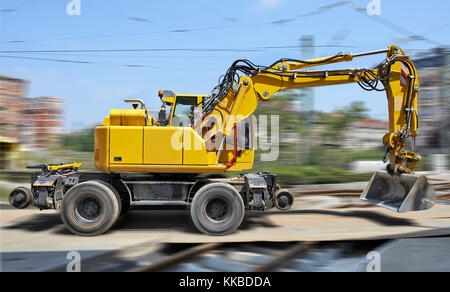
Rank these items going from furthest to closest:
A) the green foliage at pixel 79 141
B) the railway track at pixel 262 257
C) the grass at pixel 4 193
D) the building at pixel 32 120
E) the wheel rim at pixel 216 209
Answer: the building at pixel 32 120 → the green foliage at pixel 79 141 → the grass at pixel 4 193 → the wheel rim at pixel 216 209 → the railway track at pixel 262 257

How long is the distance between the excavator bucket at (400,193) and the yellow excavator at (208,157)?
2 centimetres

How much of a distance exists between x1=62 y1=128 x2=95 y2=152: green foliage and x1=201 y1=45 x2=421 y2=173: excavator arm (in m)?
5.48

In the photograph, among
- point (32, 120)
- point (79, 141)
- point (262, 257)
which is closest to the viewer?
point (262, 257)

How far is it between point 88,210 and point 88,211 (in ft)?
0.07

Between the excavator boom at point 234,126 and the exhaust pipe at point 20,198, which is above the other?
the excavator boom at point 234,126

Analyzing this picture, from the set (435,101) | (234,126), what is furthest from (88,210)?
(435,101)

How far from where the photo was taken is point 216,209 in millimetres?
7367

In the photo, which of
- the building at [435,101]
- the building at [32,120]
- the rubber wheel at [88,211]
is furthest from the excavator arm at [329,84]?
the building at [32,120]

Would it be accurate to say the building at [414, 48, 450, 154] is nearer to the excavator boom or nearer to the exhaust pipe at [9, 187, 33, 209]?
the excavator boom

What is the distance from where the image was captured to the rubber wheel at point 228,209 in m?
7.16

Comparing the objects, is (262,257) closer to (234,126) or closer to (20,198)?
(234,126)

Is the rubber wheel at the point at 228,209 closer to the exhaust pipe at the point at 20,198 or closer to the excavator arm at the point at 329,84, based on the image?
the excavator arm at the point at 329,84

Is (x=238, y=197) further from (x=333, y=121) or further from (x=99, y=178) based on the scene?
(x=333, y=121)

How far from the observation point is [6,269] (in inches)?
204
